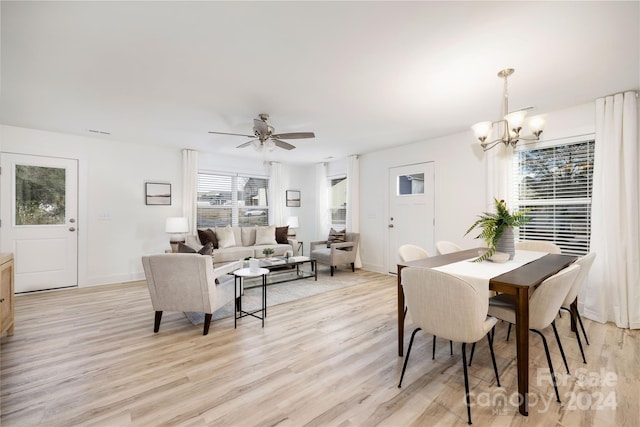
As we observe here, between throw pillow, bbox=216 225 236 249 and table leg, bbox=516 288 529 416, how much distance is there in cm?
476

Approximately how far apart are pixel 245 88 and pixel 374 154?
140 inches

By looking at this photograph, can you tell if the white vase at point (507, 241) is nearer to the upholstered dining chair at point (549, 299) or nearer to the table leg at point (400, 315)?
the upholstered dining chair at point (549, 299)

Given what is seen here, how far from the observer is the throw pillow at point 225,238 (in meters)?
5.37

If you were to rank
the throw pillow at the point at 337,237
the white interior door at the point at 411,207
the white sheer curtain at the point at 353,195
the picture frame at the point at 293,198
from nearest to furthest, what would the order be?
the white interior door at the point at 411,207 → the throw pillow at the point at 337,237 → the white sheer curtain at the point at 353,195 → the picture frame at the point at 293,198

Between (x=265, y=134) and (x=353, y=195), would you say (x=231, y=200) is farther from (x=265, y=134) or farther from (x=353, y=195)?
(x=265, y=134)

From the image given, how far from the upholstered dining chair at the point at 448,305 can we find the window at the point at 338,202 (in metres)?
4.78

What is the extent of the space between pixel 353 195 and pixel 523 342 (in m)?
4.52

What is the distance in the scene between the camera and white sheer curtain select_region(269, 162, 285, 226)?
6.71 metres

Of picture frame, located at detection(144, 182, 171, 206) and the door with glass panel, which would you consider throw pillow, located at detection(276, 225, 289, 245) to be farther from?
the door with glass panel

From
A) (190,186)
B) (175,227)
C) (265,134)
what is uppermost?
(265,134)

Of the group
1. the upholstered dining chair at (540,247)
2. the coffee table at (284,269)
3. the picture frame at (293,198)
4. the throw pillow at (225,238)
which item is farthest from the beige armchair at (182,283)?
the picture frame at (293,198)

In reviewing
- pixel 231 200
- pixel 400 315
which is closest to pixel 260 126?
pixel 400 315

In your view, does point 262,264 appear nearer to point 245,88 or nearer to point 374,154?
point 245,88

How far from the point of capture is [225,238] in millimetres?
5430
